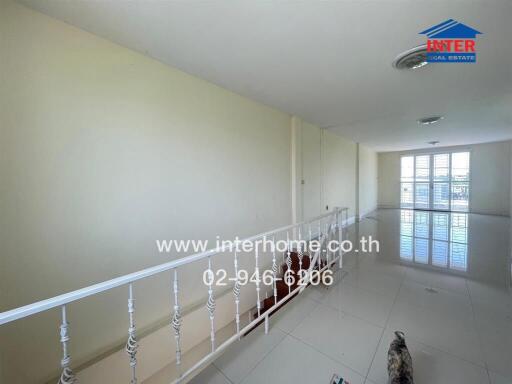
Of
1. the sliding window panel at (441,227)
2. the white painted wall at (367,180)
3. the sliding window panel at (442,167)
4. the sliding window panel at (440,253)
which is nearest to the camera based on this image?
the sliding window panel at (440,253)

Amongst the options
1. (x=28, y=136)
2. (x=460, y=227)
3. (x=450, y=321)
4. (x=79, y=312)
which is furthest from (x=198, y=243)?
(x=460, y=227)

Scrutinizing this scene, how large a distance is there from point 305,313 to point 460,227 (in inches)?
207

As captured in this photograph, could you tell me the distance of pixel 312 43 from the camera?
152 cm

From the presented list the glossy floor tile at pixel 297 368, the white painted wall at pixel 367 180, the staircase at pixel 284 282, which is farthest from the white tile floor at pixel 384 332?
the white painted wall at pixel 367 180

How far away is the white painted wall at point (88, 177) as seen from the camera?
1.16m

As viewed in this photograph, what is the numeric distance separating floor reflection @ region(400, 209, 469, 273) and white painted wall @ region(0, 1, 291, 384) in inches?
128

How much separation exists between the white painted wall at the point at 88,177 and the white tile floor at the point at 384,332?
35.8 inches

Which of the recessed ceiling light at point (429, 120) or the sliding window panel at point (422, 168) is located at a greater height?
the recessed ceiling light at point (429, 120)

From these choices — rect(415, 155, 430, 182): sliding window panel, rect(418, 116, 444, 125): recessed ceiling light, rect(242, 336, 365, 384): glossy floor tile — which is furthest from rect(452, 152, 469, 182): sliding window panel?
rect(242, 336, 365, 384): glossy floor tile

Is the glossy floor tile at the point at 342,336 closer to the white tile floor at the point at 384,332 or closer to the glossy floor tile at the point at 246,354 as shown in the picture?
the white tile floor at the point at 384,332

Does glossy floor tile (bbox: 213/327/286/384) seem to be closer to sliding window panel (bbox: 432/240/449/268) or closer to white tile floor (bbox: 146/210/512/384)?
white tile floor (bbox: 146/210/512/384)

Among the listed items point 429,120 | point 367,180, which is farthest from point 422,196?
point 429,120

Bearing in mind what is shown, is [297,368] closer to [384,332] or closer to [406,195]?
[384,332]

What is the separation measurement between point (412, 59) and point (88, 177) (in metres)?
2.68
